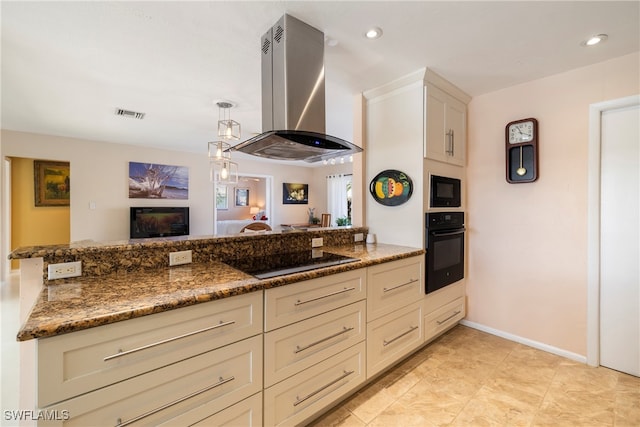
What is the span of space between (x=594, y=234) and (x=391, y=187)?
1.56 meters

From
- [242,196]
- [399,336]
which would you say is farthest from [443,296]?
[242,196]

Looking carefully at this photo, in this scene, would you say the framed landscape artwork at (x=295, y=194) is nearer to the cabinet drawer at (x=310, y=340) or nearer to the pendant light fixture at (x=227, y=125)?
the pendant light fixture at (x=227, y=125)

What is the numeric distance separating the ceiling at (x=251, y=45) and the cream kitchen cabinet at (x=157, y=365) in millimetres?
1634

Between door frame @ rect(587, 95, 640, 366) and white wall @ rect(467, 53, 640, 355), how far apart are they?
0.13 feet

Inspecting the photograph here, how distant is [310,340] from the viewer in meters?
1.46

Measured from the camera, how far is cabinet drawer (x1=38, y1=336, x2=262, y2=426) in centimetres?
91

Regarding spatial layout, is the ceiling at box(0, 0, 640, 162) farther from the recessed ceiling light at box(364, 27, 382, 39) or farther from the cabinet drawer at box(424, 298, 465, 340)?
the cabinet drawer at box(424, 298, 465, 340)

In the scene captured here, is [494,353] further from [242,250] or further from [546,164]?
[242,250]

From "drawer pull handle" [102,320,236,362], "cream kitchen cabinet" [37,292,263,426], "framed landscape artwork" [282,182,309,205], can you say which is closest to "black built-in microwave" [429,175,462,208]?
"cream kitchen cabinet" [37,292,263,426]

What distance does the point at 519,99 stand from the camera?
97.7 inches

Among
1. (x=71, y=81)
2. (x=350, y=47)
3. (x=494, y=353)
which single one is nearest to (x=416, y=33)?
(x=350, y=47)

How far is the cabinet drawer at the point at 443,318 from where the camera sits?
7.49 ft

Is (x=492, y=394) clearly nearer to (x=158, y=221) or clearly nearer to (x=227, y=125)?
(x=227, y=125)

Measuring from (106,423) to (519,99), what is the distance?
343cm
